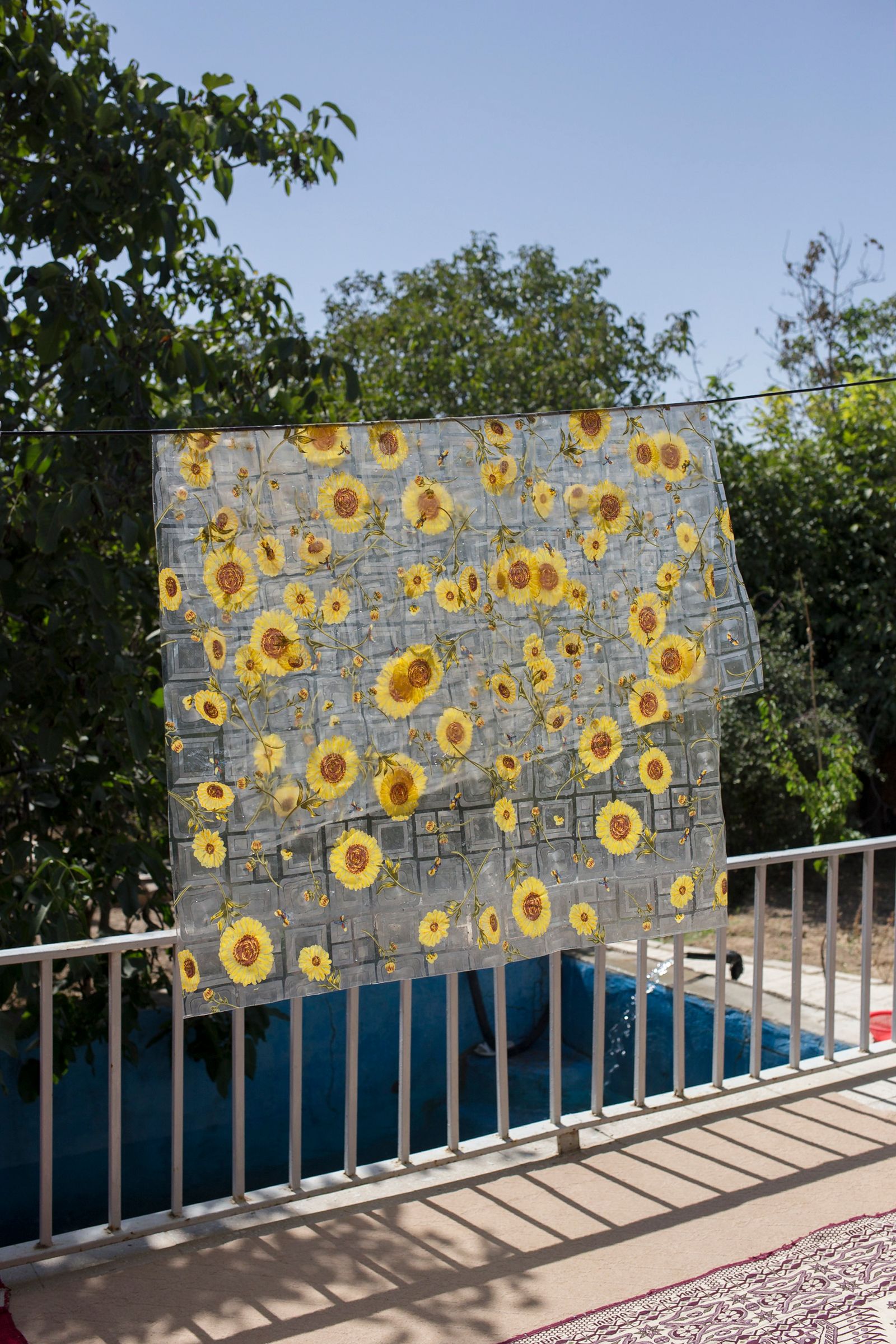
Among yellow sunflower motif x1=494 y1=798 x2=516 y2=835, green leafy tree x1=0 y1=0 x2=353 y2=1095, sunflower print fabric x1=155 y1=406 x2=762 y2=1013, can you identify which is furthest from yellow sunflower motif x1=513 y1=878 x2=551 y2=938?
green leafy tree x1=0 y1=0 x2=353 y2=1095

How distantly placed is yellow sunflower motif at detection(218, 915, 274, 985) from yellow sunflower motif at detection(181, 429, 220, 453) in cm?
102

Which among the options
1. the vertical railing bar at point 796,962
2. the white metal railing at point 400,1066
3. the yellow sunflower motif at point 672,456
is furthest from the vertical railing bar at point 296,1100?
the yellow sunflower motif at point 672,456

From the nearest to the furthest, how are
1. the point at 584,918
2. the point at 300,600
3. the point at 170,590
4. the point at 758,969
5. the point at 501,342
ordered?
the point at 170,590 < the point at 300,600 < the point at 584,918 < the point at 758,969 < the point at 501,342

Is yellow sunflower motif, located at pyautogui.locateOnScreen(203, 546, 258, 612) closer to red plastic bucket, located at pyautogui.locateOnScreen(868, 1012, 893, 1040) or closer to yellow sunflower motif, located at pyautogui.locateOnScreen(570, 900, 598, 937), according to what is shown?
yellow sunflower motif, located at pyautogui.locateOnScreen(570, 900, 598, 937)

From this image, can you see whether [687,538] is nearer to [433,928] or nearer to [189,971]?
[433,928]

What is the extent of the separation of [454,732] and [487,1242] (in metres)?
1.16

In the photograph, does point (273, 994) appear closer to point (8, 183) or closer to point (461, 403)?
point (8, 183)

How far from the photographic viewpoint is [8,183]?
3.78 metres

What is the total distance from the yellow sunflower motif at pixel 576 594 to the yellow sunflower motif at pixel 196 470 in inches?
35.7

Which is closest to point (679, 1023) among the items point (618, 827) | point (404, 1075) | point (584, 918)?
point (584, 918)

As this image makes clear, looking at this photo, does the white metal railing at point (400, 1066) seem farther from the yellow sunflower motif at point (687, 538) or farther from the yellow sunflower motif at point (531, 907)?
the yellow sunflower motif at point (687, 538)

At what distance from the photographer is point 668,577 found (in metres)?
2.87

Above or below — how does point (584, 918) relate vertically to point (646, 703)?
below

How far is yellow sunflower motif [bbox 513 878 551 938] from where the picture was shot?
271 centimetres
